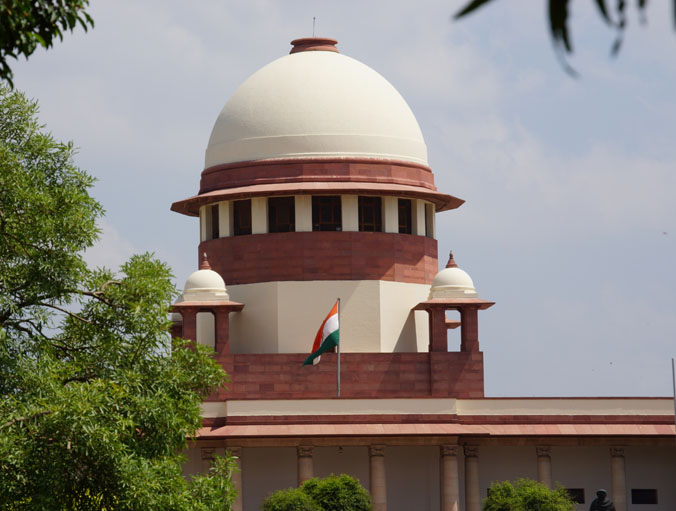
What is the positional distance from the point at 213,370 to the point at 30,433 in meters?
4.61

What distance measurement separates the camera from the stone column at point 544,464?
121ft

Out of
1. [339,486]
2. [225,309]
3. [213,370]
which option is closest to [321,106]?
[225,309]

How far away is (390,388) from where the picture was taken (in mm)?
38688

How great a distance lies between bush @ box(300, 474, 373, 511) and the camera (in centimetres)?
3147

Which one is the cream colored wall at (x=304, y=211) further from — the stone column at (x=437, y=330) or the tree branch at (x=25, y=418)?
the tree branch at (x=25, y=418)

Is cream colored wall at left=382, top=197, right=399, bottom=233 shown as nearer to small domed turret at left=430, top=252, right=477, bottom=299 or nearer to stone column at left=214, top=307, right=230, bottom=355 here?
small domed turret at left=430, top=252, right=477, bottom=299

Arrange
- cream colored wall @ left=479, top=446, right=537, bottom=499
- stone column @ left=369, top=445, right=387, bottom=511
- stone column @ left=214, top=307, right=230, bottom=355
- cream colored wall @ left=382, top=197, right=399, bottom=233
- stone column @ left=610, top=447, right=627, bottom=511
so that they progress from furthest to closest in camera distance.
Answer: cream colored wall @ left=382, top=197, right=399, bottom=233 → stone column @ left=214, top=307, right=230, bottom=355 → cream colored wall @ left=479, top=446, right=537, bottom=499 → stone column @ left=610, top=447, right=627, bottom=511 → stone column @ left=369, top=445, right=387, bottom=511

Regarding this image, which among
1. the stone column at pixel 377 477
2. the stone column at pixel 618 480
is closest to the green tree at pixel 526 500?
the stone column at pixel 377 477

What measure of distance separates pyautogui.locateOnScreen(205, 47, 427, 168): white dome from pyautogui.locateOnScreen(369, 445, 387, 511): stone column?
9.51m

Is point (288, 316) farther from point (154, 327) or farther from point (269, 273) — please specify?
point (154, 327)

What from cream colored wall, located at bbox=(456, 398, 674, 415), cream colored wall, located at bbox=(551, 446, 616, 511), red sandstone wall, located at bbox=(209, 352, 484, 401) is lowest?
cream colored wall, located at bbox=(551, 446, 616, 511)

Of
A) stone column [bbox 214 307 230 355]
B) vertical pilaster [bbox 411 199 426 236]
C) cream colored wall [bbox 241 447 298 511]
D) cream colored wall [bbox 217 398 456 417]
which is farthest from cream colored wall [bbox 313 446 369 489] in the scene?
vertical pilaster [bbox 411 199 426 236]

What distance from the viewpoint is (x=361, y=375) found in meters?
38.7

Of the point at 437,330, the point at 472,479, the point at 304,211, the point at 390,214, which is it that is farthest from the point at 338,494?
the point at 390,214
